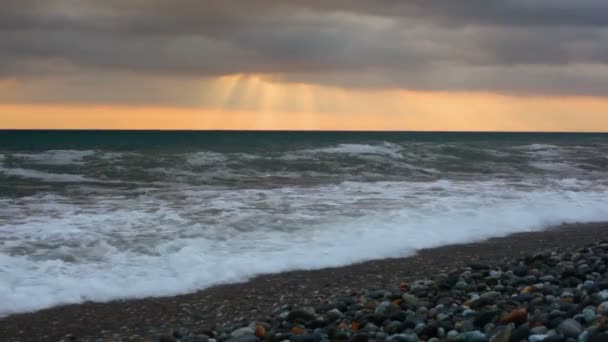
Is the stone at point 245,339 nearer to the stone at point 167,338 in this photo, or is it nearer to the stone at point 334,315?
the stone at point 167,338

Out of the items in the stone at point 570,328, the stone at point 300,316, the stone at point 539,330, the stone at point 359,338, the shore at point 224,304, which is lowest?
the shore at point 224,304

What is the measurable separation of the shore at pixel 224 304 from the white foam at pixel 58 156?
1565 centimetres

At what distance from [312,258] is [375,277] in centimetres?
98

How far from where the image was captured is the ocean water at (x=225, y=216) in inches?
270

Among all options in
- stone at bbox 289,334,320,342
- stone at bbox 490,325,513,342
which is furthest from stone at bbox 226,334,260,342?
stone at bbox 490,325,513,342

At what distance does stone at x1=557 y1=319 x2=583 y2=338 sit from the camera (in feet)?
13.1

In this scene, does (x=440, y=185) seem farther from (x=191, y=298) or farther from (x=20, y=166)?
(x=20, y=166)

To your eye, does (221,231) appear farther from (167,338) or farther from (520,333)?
(520,333)

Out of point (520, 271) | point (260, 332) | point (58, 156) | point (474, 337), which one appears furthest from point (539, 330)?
point (58, 156)

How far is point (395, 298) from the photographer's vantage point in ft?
17.9

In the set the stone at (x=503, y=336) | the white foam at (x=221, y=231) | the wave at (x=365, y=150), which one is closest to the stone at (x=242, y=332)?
the stone at (x=503, y=336)

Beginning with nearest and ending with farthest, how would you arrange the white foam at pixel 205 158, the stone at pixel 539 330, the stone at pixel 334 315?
the stone at pixel 539 330 < the stone at pixel 334 315 < the white foam at pixel 205 158

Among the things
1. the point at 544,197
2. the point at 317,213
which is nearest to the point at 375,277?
the point at 317,213

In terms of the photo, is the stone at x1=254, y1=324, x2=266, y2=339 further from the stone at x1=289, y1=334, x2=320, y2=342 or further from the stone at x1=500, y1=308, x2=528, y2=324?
the stone at x1=500, y1=308, x2=528, y2=324
